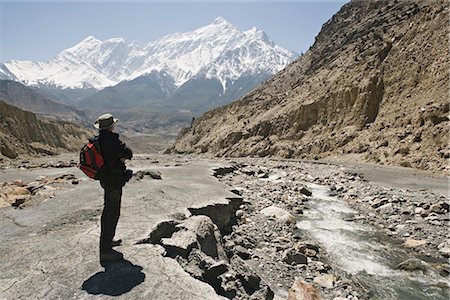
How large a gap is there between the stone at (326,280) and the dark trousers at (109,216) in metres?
4.80

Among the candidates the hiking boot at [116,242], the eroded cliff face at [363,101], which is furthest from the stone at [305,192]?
the hiking boot at [116,242]

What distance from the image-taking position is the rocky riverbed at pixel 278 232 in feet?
23.7

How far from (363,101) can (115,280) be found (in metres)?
37.9

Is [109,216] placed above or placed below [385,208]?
above

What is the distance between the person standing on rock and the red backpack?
0.06 meters

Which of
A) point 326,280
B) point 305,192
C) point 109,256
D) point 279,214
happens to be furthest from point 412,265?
point 305,192

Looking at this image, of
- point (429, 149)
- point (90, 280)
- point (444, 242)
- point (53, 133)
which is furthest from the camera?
point (53, 133)

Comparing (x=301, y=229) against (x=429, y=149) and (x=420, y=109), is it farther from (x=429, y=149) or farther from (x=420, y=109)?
(x=420, y=109)

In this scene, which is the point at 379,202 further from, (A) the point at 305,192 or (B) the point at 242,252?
(B) the point at 242,252

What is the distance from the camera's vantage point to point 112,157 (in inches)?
230

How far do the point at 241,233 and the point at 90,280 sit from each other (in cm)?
625

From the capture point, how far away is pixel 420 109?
29.1 m

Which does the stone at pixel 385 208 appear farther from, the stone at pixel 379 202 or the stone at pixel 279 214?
the stone at pixel 279 214

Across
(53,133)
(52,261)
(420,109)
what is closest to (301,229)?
(52,261)
